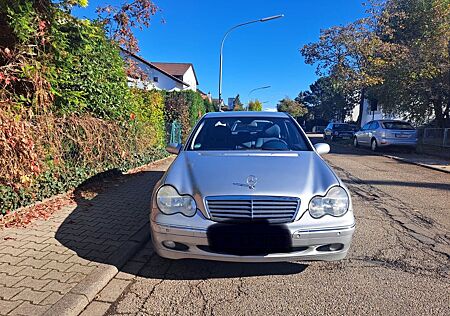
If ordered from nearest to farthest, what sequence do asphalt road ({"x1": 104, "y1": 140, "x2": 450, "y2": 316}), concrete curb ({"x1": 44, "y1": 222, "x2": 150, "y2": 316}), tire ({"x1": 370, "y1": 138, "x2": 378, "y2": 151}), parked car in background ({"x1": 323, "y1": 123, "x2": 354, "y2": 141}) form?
concrete curb ({"x1": 44, "y1": 222, "x2": 150, "y2": 316}) < asphalt road ({"x1": 104, "y1": 140, "x2": 450, "y2": 316}) < tire ({"x1": 370, "y1": 138, "x2": 378, "y2": 151}) < parked car in background ({"x1": 323, "y1": 123, "x2": 354, "y2": 141})

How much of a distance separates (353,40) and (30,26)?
21022 millimetres

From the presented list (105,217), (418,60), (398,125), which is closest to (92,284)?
(105,217)

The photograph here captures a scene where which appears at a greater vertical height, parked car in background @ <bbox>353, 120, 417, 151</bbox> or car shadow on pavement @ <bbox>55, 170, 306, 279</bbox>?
parked car in background @ <bbox>353, 120, 417, 151</bbox>

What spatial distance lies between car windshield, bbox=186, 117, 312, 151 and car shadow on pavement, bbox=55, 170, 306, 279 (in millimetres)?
1428

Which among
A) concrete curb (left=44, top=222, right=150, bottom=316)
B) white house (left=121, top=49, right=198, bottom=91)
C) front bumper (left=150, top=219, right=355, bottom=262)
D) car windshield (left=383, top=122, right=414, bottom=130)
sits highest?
white house (left=121, top=49, right=198, bottom=91)

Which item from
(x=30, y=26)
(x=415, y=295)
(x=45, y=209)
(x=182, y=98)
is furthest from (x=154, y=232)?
(x=182, y=98)

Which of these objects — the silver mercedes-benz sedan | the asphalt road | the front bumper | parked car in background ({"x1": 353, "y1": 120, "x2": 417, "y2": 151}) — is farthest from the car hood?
parked car in background ({"x1": 353, "y1": 120, "x2": 417, "y2": 151})

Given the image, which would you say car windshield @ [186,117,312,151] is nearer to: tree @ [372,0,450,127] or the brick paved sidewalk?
the brick paved sidewalk

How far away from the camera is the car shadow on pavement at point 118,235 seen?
3.34 m

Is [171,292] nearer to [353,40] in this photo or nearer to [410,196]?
[410,196]

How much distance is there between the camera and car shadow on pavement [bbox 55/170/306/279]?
Answer: 11.0 ft

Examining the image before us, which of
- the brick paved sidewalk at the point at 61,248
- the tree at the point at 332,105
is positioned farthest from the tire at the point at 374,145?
the tree at the point at 332,105

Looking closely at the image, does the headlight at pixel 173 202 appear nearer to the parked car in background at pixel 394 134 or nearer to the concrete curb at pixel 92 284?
the concrete curb at pixel 92 284

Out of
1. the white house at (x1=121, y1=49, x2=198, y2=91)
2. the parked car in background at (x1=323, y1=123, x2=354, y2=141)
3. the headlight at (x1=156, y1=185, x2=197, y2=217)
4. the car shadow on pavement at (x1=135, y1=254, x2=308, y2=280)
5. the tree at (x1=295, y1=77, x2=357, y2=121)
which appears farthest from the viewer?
the tree at (x1=295, y1=77, x2=357, y2=121)
